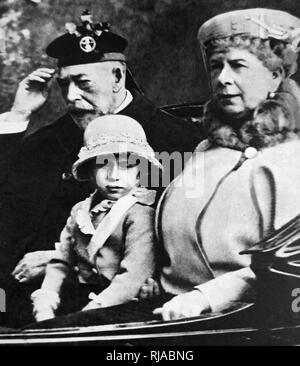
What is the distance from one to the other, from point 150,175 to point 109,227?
1.37 feet

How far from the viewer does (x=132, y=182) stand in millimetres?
4078

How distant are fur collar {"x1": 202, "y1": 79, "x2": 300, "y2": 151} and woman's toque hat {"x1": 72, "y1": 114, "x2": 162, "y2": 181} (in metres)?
0.53

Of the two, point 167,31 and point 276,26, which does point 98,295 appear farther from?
point 276,26

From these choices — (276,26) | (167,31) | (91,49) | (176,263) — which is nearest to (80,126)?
(91,49)

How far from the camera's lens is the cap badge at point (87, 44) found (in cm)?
420

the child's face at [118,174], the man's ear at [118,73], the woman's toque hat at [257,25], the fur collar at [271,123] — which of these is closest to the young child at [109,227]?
the child's face at [118,174]

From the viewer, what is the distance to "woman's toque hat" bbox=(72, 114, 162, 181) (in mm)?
4062

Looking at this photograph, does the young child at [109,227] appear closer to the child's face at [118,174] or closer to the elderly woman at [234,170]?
the child's face at [118,174]

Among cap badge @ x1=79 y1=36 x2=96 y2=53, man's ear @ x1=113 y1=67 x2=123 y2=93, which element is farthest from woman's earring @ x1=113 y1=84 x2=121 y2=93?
cap badge @ x1=79 y1=36 x2=96 y2=53

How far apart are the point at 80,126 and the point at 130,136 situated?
1.19 feet

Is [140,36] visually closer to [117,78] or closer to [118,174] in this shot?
[117,78]

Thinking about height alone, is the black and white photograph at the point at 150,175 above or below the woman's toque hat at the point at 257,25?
below

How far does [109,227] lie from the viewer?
4043 mm

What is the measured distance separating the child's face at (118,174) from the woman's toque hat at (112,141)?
0.15 feet
